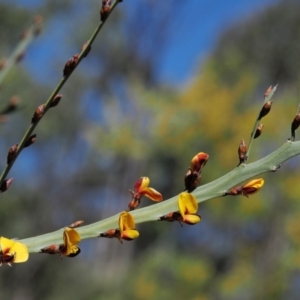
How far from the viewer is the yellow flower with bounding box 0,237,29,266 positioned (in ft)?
2.74

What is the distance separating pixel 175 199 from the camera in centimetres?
91

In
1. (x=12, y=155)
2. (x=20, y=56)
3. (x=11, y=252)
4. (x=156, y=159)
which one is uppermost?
(x=156, y=159)

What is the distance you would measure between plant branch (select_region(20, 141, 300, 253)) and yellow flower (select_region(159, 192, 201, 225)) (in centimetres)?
1

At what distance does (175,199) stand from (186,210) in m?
0.02

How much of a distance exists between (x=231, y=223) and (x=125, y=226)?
9972mm

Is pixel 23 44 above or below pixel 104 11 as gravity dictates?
above

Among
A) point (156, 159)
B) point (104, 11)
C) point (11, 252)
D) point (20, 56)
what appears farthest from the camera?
point (156, 159)

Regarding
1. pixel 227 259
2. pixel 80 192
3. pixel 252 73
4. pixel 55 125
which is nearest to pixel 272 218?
pixel 227 259

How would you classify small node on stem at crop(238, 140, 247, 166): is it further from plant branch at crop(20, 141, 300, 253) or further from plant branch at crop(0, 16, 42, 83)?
plant branch at crop(0, 16, 42, 83)

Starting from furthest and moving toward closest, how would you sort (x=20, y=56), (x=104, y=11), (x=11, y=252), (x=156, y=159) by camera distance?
(x=156, y=159) < (x=20, y=56) < (x=104, y=11) < (x=11, y=252)

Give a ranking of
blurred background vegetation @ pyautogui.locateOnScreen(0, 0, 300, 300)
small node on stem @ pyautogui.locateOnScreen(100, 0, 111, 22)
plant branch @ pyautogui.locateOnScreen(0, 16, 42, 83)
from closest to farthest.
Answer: small node on stem @ pyautogui.locateOnScreen(100, 0, 111, 22), plant branch @ pyautogui.locateOnScreen(0, 16, 42, 83), blurred background vegetation @ pyautogui.locateOnScreen(0, 0, 300, 300)

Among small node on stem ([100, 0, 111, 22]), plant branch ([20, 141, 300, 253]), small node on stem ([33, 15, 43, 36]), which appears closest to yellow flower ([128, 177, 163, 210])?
plant branch ([20, 141, 300, 253])

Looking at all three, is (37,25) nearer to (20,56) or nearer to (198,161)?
(20,56)

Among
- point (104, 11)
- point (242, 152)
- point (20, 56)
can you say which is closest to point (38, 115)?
point (104, 11)
